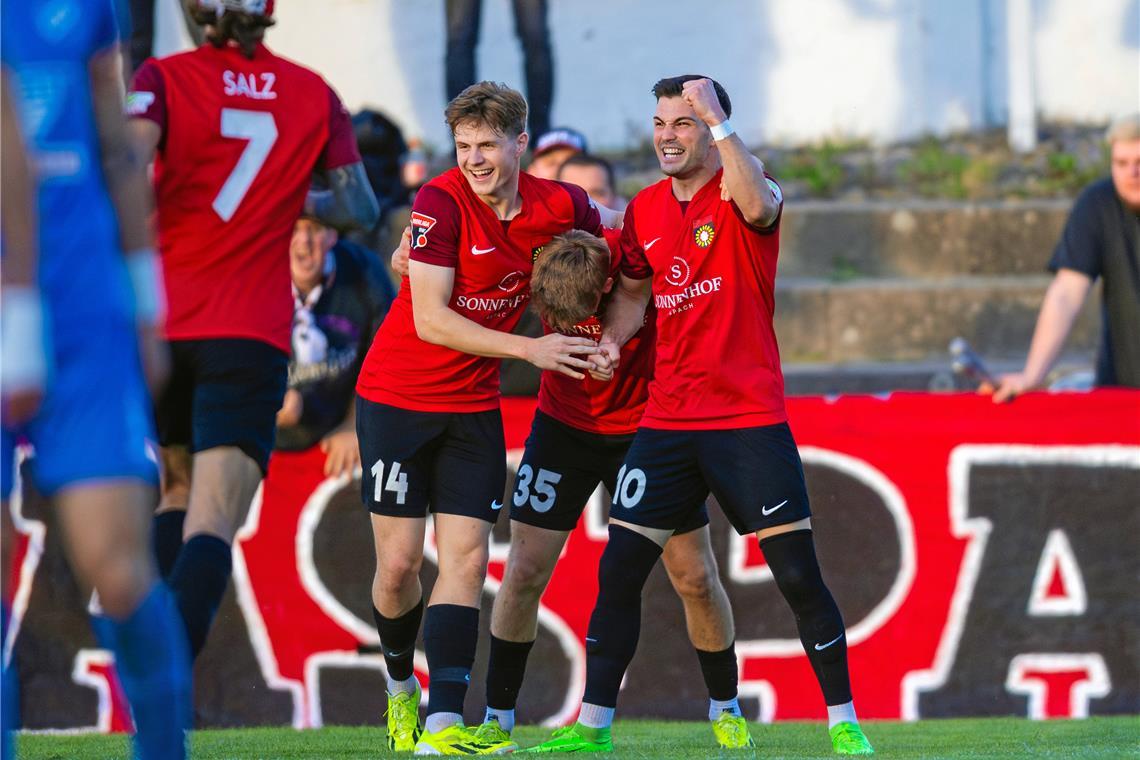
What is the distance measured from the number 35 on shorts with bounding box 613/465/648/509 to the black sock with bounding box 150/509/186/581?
5.20 feet

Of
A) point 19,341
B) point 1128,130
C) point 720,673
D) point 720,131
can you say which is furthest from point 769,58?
point 19,341

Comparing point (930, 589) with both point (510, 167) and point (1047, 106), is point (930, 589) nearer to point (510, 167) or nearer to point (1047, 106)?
point (510, 167)

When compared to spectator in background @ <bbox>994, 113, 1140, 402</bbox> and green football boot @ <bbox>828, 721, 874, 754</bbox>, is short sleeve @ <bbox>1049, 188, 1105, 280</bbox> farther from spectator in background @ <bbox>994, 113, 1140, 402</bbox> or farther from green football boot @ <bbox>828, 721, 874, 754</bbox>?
green football boot @ <bbox>828, 721, 874, 754</bbox>

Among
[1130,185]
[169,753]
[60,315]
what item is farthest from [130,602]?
[1130,185]

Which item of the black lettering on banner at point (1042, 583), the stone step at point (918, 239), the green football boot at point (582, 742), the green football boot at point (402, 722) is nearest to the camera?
the green football boot at point (582, 742)

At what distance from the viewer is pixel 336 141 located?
5.77 meters

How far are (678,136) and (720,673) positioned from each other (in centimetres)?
189

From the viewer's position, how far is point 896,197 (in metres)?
11.5

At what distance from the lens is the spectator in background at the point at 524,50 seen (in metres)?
10.5

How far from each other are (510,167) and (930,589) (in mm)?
2977

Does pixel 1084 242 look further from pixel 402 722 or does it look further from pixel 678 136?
pixel 402 722

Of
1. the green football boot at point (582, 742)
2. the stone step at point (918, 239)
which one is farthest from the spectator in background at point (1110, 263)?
the stone step at point (918, 239)

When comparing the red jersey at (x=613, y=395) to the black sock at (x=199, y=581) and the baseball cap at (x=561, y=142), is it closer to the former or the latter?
the black sock at (x=199, y=581)

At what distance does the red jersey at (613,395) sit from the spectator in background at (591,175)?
1738mm
